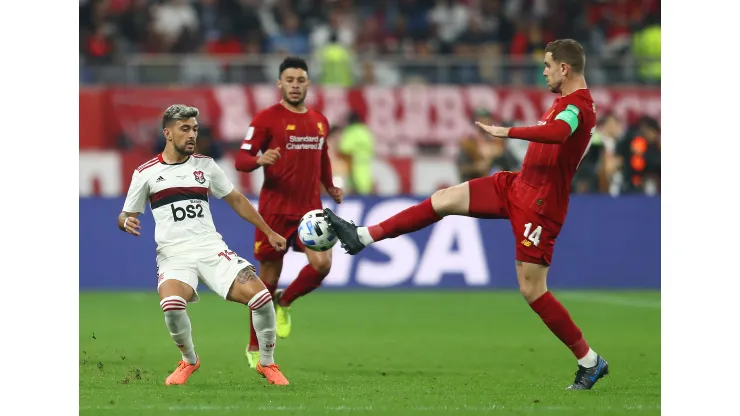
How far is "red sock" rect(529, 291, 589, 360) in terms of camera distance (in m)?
7.96

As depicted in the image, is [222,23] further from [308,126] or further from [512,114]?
[308,126]

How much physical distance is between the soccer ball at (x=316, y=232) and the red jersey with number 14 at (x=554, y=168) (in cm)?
128

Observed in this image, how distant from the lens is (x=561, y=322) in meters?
7.96

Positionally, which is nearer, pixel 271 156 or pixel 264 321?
pixel 264 321

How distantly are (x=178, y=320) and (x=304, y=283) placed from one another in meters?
2.08

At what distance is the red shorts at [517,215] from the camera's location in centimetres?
791

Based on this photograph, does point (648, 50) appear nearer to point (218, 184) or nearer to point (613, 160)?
point (613, 160)

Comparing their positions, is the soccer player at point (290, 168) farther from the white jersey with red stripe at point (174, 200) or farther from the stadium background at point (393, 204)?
the white jersey with red stripe at point (174, 200)

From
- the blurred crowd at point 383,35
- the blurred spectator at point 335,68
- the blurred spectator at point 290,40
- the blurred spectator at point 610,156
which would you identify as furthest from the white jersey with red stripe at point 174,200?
the blurred spectator at point 290,40

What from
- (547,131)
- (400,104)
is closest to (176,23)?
(400,104)

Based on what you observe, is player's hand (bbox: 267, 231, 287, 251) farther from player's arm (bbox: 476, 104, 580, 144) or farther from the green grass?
player's arm (bbox: 476, 104, 580, 144)

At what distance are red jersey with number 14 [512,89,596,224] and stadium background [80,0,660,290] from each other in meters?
7.80
